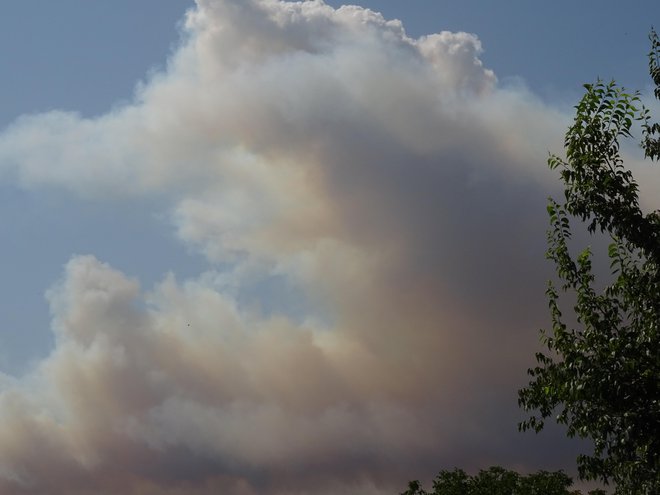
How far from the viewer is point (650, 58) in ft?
64.4

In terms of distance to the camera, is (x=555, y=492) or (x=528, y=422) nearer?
(x=528, y=422)

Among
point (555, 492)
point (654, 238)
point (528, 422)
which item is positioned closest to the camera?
point (654, 238)

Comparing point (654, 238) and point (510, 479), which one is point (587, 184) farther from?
point (510, 479)

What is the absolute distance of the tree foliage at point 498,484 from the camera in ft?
214

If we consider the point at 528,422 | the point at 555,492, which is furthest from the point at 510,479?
the point at 528,422

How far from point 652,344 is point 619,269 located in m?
1.71

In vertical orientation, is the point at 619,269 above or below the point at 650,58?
below

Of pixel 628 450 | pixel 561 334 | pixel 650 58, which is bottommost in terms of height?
pixel 628 450

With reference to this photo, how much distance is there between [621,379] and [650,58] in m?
7.41

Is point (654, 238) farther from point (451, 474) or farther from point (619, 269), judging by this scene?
point (451, 474)

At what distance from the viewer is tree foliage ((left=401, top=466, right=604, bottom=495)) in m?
65.4

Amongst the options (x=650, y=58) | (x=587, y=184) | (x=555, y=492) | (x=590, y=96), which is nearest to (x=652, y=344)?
(x=587, y=184)

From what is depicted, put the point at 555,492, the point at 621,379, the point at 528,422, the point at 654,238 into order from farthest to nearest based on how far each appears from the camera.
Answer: the point at 555,492 < the point at 528,422 < the point at 654,238 < the point at 621,379

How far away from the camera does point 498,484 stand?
6712cm
